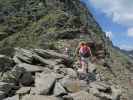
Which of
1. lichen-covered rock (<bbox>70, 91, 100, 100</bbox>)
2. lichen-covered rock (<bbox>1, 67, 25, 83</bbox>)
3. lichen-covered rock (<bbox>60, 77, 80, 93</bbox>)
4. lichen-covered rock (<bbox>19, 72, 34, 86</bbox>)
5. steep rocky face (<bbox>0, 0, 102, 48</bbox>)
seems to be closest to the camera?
lichen-covered rock (<bbox>70, 91, 100, 100</bbox>)

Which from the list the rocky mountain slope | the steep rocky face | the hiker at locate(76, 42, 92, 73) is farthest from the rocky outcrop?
the steep rocky face

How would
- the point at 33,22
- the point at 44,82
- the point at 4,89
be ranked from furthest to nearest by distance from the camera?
the point at 33,22 < the point at 44,82 < the point at 4,89

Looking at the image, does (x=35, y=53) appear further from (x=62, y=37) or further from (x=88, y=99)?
(x=62, y=37)

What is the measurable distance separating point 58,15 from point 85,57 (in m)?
20.2

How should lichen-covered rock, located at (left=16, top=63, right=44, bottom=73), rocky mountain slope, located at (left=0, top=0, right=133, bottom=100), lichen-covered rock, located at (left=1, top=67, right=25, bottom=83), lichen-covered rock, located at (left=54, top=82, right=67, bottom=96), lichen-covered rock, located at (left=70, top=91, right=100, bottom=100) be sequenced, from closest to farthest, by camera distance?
lichen-covered rock, located at (left=70, top=91, right=100, bottom=100) → lichen-covered rock, located at (left=54, top=82, right=67, bottom=96) → rocky mountain slope, located at (left=0, top=0, right=133, bottom=100) → lichen-covered rock, located at (left=1, top=67, right=25, bottom=83) → lichen-covered rock, located at (left=16, top=63, right=44, bottom=73)

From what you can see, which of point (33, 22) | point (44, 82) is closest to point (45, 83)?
point (44, 82)

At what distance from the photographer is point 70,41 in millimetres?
36625

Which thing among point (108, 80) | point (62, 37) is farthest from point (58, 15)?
point (108, 80)

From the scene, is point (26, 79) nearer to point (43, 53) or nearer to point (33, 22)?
point (43, 53)

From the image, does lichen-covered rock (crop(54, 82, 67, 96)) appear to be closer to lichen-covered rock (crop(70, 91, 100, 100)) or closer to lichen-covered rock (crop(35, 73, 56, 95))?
lichen-covered rock (crop(35, 73, 56, 95))

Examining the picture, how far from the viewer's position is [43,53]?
27.4 metres

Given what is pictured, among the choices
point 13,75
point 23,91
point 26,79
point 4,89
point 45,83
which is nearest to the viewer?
point 4,89

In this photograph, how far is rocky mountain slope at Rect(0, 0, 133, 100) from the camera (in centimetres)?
2212

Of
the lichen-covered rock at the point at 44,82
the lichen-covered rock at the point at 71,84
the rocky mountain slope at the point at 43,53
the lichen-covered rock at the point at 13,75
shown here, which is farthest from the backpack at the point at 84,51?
the lichen-covered rock at the point at 13,75
